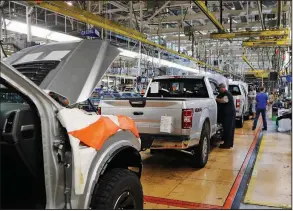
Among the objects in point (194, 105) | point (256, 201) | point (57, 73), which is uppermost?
point (57, 73)

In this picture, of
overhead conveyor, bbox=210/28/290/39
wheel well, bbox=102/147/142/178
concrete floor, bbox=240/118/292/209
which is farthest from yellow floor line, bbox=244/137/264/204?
overhead conveyor, bbox=210/28/290/39

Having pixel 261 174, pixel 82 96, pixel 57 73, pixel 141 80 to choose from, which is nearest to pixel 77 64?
pixel 57 73

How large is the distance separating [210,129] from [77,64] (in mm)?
4418

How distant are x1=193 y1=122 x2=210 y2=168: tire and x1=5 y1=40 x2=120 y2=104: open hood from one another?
3434mm

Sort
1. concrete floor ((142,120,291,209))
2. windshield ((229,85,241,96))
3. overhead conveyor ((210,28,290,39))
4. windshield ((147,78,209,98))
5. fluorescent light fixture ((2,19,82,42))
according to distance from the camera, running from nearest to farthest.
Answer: concrete floor ((142,120,291,209)) → fluorescent light fixture ((2,19,82,42)) → windshield ((147,78,209,98)) → overhead conveyor ((210,28,290,39)) → windshield ((229,85,241,96))

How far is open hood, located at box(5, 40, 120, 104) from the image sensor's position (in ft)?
8.34

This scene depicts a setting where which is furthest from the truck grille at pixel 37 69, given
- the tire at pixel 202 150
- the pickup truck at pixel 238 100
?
the pickup truck at pixel 238 100

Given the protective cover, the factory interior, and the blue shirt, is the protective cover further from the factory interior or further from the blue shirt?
the blue shirt

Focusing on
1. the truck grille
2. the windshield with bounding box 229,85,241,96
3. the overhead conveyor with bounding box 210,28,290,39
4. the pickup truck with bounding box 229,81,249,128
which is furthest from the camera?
the windshield with bounding box 229,85,241,96

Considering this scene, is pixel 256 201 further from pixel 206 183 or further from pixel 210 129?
pixel 210 129

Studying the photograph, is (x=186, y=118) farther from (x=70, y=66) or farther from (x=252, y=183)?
(x=70, y=66)

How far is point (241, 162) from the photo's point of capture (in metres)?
6.50

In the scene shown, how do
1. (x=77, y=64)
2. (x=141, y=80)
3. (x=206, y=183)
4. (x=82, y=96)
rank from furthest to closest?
(x=141, y=80), (x=206, y=183), (x=77, y=64), (x=82, y=96)

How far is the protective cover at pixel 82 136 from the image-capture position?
205cm
